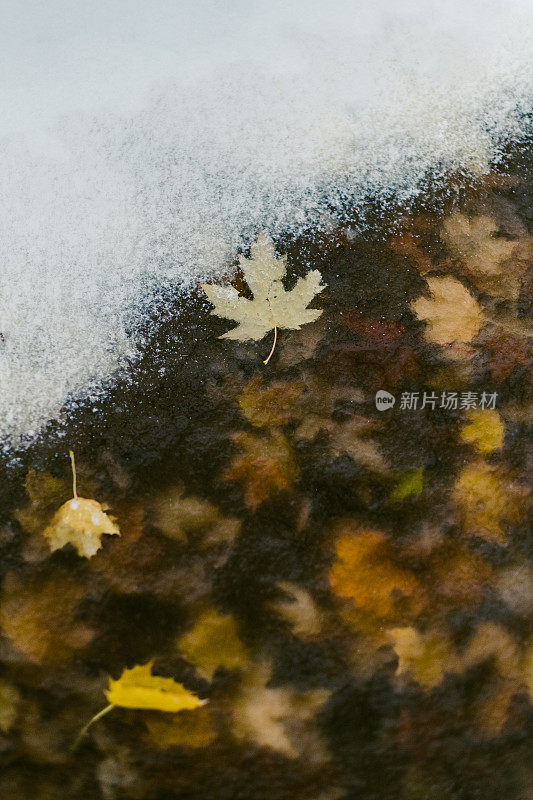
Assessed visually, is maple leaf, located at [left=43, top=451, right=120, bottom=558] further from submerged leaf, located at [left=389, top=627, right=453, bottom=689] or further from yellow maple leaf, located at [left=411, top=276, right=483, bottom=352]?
yellow maple leaf, located at [left=411, top=276, right=483, bottom=352]

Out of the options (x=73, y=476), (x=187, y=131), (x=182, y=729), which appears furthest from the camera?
(x=187, y=131)

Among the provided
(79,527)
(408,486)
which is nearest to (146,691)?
(79,527)

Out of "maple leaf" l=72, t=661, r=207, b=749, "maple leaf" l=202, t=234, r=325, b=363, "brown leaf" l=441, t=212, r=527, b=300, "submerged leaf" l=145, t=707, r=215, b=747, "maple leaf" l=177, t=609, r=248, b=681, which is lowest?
"submerged leaf" l=145, t=707, r=215, b=747

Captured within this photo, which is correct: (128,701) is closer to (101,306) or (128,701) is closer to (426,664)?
(426,664)

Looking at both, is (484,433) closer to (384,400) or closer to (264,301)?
(384,400)

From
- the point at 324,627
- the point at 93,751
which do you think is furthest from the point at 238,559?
the point at 93,751

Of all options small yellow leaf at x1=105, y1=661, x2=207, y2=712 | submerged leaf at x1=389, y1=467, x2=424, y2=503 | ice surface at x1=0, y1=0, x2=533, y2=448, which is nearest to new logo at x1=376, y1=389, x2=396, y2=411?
submerged leaf at x1=389, y1=467, x2=424, y2=503

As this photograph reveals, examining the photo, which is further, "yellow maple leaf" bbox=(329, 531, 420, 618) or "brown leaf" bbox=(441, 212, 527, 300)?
"brown leaf" bbox=(441, 212, 527, 300)
